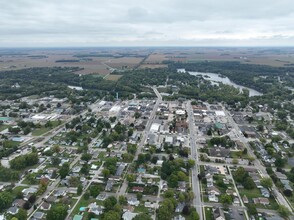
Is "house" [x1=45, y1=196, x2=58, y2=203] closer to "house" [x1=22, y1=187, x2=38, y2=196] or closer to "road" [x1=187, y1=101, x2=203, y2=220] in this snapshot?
"house" [x1=22, y1=187, x2=38, y2=196]

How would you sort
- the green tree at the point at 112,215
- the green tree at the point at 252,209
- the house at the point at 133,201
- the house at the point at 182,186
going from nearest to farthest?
the green tree at the point at 112,215, the green tree at the point at 252,209, the house at the point at 133,201, the house at the point at 182,186

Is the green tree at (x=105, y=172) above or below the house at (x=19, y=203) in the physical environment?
above

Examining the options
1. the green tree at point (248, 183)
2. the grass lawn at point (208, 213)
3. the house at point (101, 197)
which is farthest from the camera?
the green tree at point (248, 183)

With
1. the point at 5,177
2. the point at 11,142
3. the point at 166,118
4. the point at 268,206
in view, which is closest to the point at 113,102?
the point at 166,118

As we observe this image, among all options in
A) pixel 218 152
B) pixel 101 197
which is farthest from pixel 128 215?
pixel 218 152

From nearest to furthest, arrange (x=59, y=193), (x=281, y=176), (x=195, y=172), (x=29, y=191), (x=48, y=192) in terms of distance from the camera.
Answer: (x=59, y=193)
(x=29, y=191)
(x=48, y=192)
(x=281, y=176)
(x=195, y=172)

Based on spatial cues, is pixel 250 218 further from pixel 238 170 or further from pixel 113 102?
pixel 113 102

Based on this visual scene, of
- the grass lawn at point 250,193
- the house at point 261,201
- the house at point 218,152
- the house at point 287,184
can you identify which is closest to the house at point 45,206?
the grass lawn at point 250,193

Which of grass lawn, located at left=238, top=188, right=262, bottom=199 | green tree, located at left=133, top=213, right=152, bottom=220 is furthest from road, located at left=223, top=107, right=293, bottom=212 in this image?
green tree, located at left=133, top=213, right=152, bottom=220

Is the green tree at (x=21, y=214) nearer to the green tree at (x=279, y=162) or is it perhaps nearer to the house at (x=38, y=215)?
the house at (x=38, y=215)

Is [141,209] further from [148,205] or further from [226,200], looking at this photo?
[226,200]
